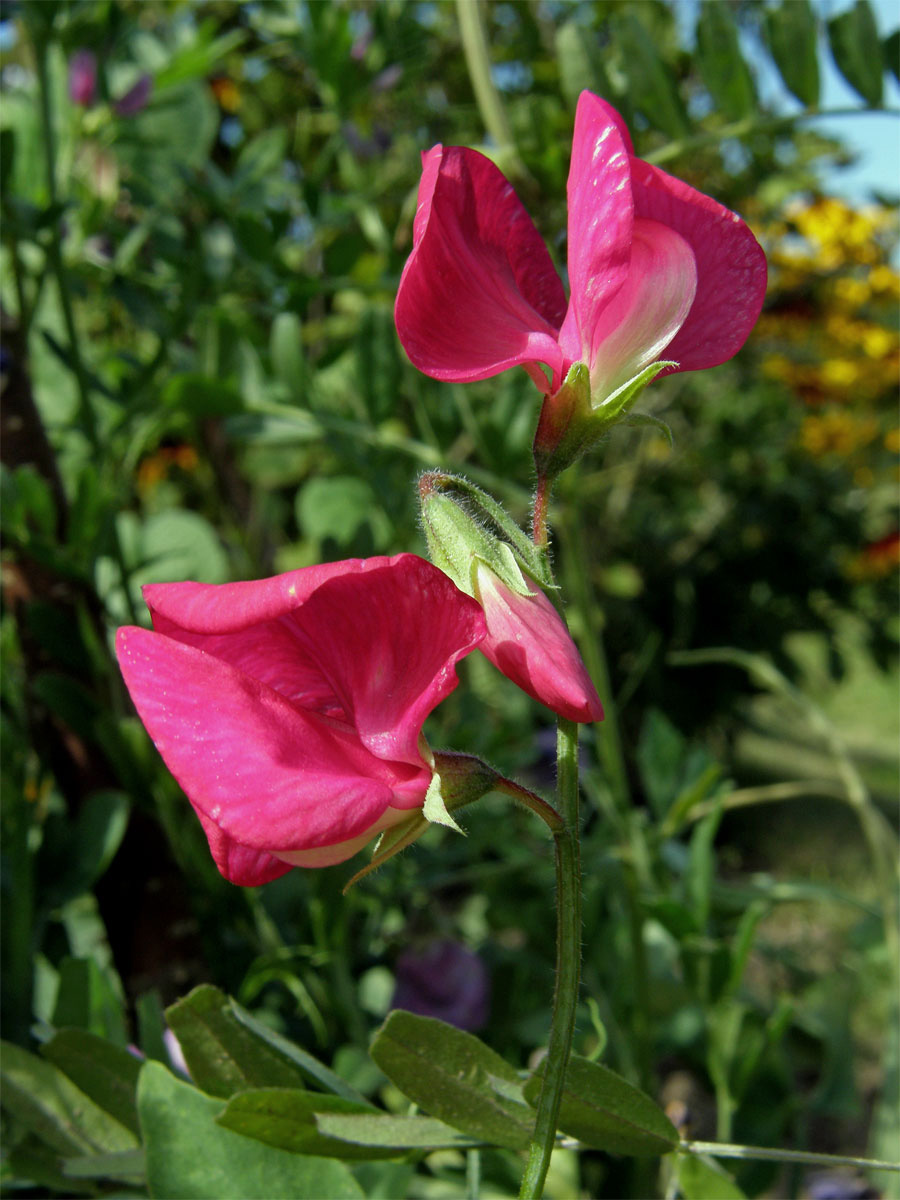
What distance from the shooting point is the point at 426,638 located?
0.27 metres

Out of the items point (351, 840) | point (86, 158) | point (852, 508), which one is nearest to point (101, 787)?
point (351, 840)

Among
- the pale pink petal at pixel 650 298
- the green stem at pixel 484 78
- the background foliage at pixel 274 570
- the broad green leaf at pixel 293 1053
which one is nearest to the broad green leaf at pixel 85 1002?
the background foliage at pixel 274 570

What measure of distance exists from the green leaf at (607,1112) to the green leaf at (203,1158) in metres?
0.07

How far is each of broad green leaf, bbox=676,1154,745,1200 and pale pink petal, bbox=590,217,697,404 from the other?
246 millimetres

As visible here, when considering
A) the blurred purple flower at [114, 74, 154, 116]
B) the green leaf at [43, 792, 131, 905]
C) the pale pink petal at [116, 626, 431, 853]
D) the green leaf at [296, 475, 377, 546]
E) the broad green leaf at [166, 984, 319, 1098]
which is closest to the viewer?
the pale pink petal at [116, 626, 431, 853]

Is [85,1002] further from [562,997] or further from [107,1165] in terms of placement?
[562,997]

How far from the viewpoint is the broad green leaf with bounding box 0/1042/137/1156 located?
1.30ft

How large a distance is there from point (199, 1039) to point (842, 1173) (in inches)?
23.7

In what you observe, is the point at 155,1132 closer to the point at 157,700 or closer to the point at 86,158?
the point at 157,700

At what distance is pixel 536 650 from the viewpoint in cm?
26

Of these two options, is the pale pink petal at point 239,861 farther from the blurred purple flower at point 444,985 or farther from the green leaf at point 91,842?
the blurred purple flower at point 444,985

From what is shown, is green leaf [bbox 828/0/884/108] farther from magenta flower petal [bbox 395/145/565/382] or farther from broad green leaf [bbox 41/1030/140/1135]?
broad green leaf [bbox 41/1030/140/1135]

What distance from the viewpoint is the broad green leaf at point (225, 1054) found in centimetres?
35

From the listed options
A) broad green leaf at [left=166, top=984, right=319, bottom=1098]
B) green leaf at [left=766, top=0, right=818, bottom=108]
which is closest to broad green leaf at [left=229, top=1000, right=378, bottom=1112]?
broad green leaf at [left=166, top=984, right=319, bottom=1098]
